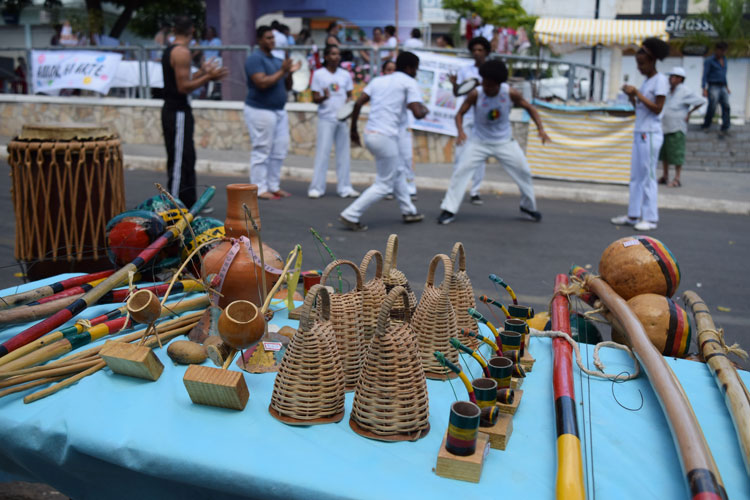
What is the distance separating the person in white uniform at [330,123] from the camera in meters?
8.52

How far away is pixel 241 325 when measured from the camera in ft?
6.67

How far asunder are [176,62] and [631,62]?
28912mm

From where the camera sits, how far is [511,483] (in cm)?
161

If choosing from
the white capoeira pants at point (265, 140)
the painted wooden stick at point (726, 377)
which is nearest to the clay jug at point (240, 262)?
the painted wooden stick at point (726, 377)

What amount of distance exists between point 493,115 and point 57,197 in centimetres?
444

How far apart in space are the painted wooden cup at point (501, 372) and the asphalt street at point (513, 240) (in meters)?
2.16

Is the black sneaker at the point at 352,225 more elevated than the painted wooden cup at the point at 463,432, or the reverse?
the painted wooden cup at the point at 463,432

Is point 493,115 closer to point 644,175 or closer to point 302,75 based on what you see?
point 644,175

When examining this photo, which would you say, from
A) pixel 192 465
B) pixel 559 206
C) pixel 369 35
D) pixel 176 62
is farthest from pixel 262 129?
pixel 369 35

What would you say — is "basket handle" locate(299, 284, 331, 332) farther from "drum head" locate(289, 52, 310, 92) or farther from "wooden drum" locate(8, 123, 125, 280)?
"drum head" locate(289, 52, 310, 92)

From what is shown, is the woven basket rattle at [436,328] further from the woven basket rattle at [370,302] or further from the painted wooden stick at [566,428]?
the painted wooden stick at [566,428]

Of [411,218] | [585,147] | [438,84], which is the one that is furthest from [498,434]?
[438,84]

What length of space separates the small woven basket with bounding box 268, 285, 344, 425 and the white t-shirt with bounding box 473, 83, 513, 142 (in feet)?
17.5

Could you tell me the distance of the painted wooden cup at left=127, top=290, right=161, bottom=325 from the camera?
226cm
